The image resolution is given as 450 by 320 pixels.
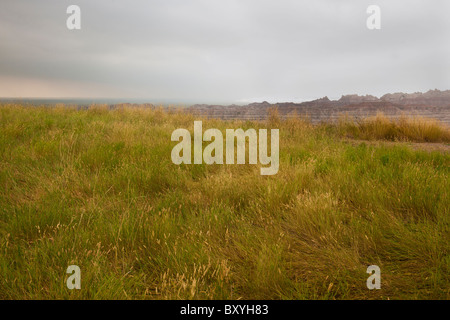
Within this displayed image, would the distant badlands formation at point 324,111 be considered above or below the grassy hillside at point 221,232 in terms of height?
above

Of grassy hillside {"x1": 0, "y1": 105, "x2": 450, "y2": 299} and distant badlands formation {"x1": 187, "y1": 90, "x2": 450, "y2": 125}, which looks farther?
distant badlands formation {"x1": 187, "y1": 90, "x2": 450, "y2": 125}

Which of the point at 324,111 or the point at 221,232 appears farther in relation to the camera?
the point at 324,111

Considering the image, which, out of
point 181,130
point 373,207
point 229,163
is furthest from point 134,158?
point 373,207

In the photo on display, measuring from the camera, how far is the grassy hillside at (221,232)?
175cm

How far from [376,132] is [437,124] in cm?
A: 182

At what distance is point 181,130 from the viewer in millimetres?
7070

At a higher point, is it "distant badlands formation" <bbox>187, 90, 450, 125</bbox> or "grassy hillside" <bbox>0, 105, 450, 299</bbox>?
"distant badlands formation" <bbox>187, 90, 450, 125</bbox>

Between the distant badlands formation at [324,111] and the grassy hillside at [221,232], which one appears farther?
the distant badlands formation at [324,111]

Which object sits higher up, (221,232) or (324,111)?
(324,111)

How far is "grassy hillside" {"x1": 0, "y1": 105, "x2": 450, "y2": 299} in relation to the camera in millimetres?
1750

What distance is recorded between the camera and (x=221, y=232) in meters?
2.38

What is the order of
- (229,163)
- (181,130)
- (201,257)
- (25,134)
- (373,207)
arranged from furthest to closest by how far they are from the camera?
1. (181,130)
2. (25,134)
3. (229,163)
4. (373,207)
5. (201,257)
